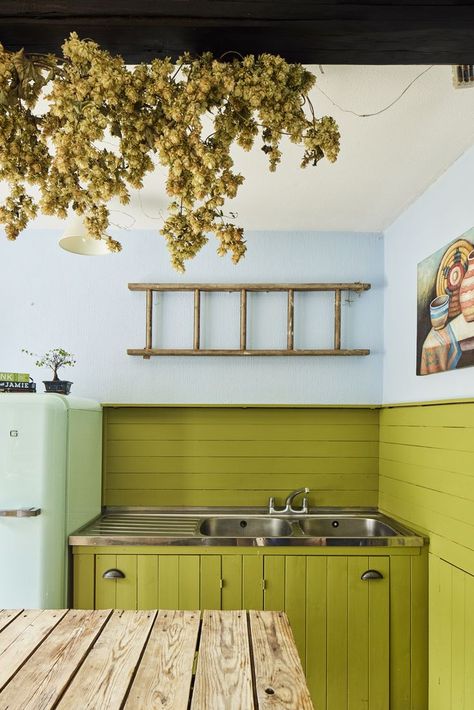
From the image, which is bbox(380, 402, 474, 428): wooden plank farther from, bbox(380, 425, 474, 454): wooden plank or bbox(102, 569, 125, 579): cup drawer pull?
bbox(102, 569, 125, 579): cup drawer pull

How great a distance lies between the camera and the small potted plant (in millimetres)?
3213

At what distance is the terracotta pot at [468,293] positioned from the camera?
2406 millimetres

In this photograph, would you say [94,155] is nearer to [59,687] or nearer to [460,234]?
[59,687]

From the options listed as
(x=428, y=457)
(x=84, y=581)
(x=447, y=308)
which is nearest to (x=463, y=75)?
(x=447, y=308)

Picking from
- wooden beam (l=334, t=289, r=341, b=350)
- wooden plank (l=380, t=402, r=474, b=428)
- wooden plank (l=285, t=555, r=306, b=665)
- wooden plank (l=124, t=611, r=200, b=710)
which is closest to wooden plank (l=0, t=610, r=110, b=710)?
wooden plank (l=124, t=611, r=200, b=710)

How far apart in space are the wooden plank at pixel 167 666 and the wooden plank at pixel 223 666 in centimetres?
3

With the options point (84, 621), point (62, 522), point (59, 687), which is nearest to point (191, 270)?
point (62, 522)

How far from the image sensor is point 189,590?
283cm

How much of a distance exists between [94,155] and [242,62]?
1.31 feet

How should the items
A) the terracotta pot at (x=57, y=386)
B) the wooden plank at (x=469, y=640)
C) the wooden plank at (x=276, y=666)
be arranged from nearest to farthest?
the wooden plank at (x=276, y=666) → the wooden plank at (x=469, y=640) → the terracotta pot at (x=57, y=386)

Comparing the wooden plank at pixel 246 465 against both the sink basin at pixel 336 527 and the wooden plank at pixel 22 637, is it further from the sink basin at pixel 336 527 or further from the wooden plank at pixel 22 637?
the wooden plank at pixel 22 637

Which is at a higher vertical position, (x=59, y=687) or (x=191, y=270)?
(x=191, y=270)

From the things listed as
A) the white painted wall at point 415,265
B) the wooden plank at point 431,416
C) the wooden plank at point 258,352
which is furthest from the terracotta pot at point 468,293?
the wooden plank at point 258,352

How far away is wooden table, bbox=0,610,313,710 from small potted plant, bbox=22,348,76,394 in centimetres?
147
